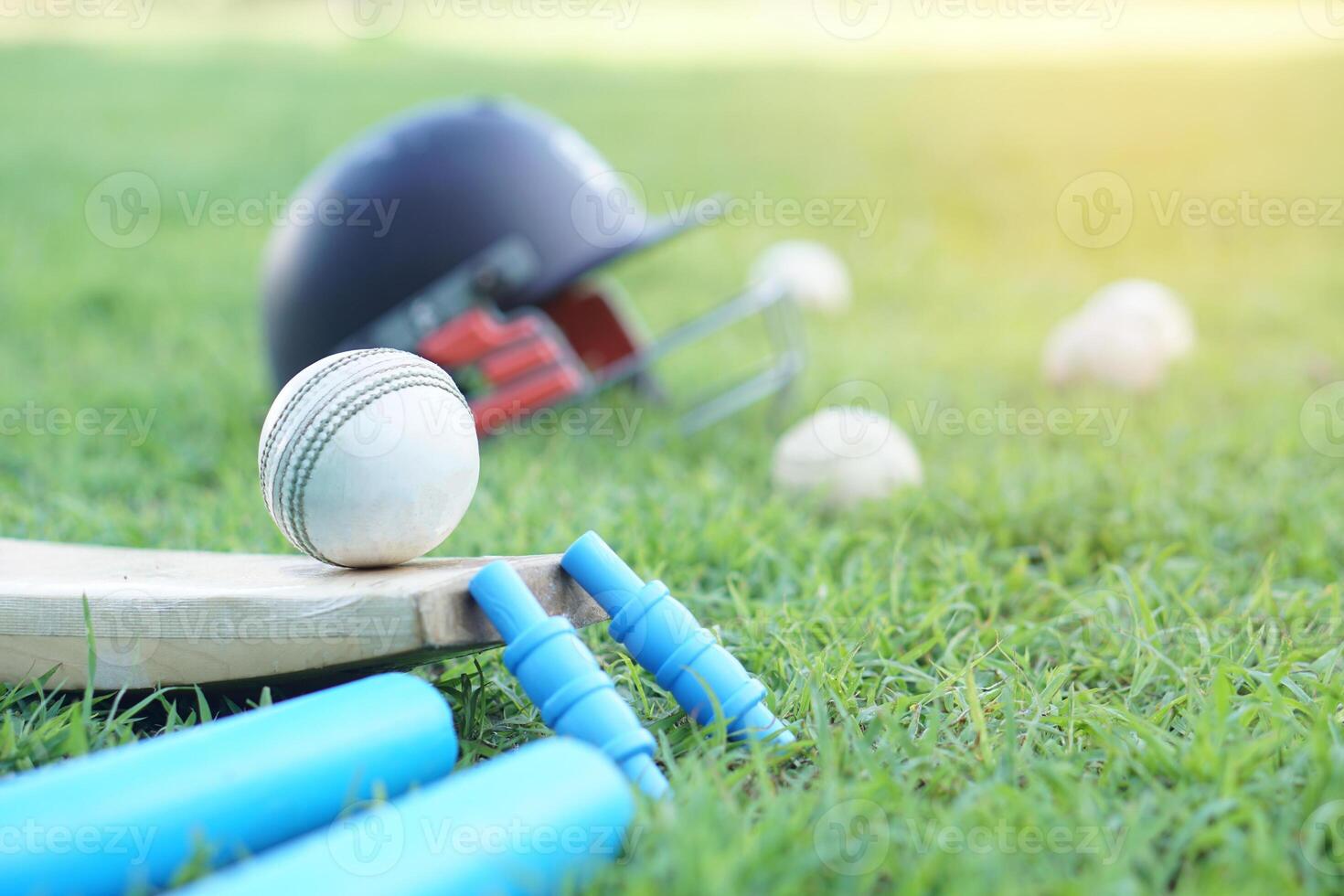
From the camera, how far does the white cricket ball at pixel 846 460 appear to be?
2396 mm

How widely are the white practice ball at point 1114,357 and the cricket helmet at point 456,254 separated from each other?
1.11 metres

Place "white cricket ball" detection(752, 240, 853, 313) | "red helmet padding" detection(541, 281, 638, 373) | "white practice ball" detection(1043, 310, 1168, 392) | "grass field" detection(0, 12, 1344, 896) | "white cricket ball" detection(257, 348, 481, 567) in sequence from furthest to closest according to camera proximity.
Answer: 1. "white cricket ball" detection(752, 240, 853, 313)
2. "white practice ball" detection(1043, 310, 1168, 392)
3. "red helmet padding" detection(541, 281, 638, 373)
4. "white cricket ball" detection(257, 348, 481, 567)
5. "grass field" detection(0, 12, 1344, 896)

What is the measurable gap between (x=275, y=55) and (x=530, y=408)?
7132 mm

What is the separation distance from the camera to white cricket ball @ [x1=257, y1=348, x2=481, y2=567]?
142 cm

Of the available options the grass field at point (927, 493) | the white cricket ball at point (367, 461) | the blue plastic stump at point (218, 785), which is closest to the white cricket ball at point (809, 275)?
the grass field at point (927, 493)

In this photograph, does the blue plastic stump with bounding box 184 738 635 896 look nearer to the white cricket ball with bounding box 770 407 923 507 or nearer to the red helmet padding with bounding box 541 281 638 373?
the white cricket ball with bounding box 770 407 923 507

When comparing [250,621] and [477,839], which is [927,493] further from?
[477,839]

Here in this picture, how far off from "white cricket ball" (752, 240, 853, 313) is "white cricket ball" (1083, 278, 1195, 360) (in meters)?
1.09

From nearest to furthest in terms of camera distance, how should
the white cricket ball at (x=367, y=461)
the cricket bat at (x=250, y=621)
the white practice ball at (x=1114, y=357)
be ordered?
the cricket bat at (x=250, y=621) → the white cricket ball at (x=367, y=461) → the white practice ball at (x=1114, y=357)

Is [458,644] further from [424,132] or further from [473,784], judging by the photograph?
[424,132]

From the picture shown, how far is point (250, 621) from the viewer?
1.39 meters

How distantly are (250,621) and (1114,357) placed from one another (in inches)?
108

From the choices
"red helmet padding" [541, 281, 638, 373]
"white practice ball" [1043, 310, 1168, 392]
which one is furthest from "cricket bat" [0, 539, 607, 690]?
"white practice ball" [1043, 310, 1168, 392]

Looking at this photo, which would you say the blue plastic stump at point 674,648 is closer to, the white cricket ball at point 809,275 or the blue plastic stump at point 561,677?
the blue plastic stump at point 561,677
